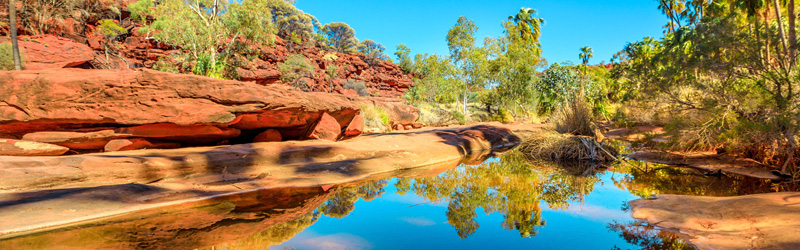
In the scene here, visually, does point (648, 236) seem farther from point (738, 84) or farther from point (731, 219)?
point (738, 84)

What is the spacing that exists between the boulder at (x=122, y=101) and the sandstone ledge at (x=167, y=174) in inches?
25.6

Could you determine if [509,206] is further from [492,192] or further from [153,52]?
[153,52]

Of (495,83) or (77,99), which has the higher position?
(495,83)

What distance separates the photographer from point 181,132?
616 centimetres

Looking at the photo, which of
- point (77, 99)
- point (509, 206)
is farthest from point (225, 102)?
point (509, 206)

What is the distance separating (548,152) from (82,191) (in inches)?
329

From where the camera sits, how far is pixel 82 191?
12.3 feet

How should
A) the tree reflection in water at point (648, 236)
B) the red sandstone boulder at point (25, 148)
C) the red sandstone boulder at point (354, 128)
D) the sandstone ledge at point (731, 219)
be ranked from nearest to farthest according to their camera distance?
the sandstone ledge at point (731, 219) < the tree reflection in water at point (648, 236) < the red sandstone boulder at point (25, 148) < the red sandstone boulder at point (354, 128)

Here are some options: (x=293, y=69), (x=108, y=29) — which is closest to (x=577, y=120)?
(x=293, y=69)

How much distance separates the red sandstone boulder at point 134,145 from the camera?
572cm

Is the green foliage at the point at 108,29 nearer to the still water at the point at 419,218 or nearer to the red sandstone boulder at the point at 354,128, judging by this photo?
the red sandstone boulder at the point at 354,128

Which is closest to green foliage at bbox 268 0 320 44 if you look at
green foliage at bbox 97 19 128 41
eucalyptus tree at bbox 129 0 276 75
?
green foliage at bbox 97 19 128 41

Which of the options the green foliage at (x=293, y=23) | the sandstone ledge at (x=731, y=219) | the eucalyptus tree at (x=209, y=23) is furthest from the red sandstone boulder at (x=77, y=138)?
the green foliage at (x=293, y=23)

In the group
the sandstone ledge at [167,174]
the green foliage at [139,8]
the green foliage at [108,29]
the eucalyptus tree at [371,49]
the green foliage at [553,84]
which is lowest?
the sandstone ledge at [167,174]
